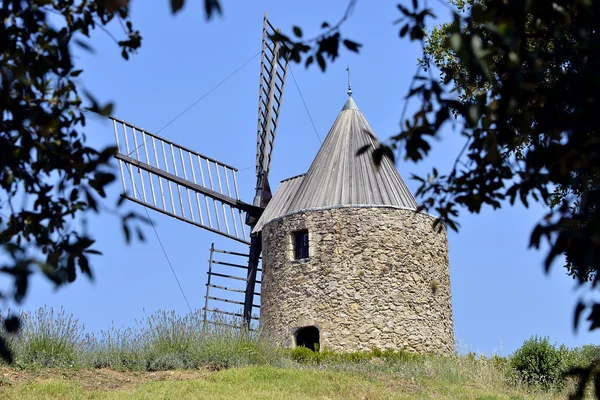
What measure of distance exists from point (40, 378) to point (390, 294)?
742cm

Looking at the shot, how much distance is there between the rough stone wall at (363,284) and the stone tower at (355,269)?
21 millimetres

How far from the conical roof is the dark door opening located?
2705 mm

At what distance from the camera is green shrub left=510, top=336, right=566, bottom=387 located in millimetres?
17156

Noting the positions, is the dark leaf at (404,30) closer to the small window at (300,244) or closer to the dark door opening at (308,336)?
the small window at (300,244)

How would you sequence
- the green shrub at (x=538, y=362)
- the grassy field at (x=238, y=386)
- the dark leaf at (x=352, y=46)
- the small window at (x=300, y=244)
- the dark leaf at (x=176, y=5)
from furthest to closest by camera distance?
the small window at (x=300, y=244), the green shrub at (x=538, y=362), the grassy field at (x=238, y=386), the dark leaf at (x=352, y=46), the dark leaf at (x=176, y=5)

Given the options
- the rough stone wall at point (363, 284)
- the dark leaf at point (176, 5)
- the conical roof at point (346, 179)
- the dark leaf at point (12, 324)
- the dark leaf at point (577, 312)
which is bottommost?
the dark leaf at point (12, 324)

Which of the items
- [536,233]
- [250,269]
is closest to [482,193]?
[536,233]

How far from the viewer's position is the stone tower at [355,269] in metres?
17.7

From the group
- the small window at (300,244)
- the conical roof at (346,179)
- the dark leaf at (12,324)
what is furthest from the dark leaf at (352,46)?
the small window at (300,244)

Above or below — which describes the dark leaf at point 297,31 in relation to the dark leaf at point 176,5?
above

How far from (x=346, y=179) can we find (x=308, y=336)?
149 inches

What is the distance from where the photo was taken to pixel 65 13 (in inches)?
185

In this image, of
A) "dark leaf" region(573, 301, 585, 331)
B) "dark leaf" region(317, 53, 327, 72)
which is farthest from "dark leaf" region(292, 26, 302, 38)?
"dark leaf" region(573, 301, 585, 331)

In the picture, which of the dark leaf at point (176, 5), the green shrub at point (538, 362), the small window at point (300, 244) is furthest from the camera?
the small window at point (300, 244)
